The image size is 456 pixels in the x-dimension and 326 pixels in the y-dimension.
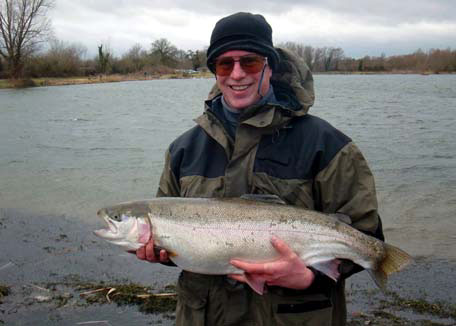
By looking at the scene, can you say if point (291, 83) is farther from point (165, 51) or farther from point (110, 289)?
point (165, 51)

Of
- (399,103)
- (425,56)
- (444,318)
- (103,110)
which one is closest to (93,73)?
(103,110)

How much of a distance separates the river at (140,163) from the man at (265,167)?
387cm

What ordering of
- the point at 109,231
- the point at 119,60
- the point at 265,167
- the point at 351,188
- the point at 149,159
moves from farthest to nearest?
the point at 119,60 < the point at 149,159 < the point at 109,231 < the point at 265,167 < the point at 351,188

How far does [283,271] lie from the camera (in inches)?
106

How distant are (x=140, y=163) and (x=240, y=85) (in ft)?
39.1

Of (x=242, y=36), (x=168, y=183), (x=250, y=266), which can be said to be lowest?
(x=250, y=266)

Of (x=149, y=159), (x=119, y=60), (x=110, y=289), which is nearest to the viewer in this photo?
(x=110, y=289)

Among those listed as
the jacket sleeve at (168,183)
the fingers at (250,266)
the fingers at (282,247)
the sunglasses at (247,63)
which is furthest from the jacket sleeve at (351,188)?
A: the jacket sleeve at (168,183)

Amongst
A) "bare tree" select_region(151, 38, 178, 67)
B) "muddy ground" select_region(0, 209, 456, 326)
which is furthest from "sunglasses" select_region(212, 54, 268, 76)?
"bare tree" select_region(151, 38, 178, 67)

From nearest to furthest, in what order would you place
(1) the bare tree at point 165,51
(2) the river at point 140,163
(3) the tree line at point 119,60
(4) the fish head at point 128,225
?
1. (4) the fish head at point 128,225
2. (2) the river at point 140,163
3. (3) the tree line at point 119,60
4. (1) the bare tree at point 165,51

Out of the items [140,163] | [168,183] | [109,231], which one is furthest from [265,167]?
[140,163]

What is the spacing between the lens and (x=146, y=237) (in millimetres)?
3215

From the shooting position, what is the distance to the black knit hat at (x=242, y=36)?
3.08m

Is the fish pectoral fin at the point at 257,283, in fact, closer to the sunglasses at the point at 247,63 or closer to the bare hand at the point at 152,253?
the bare hand at the point at 152,253
